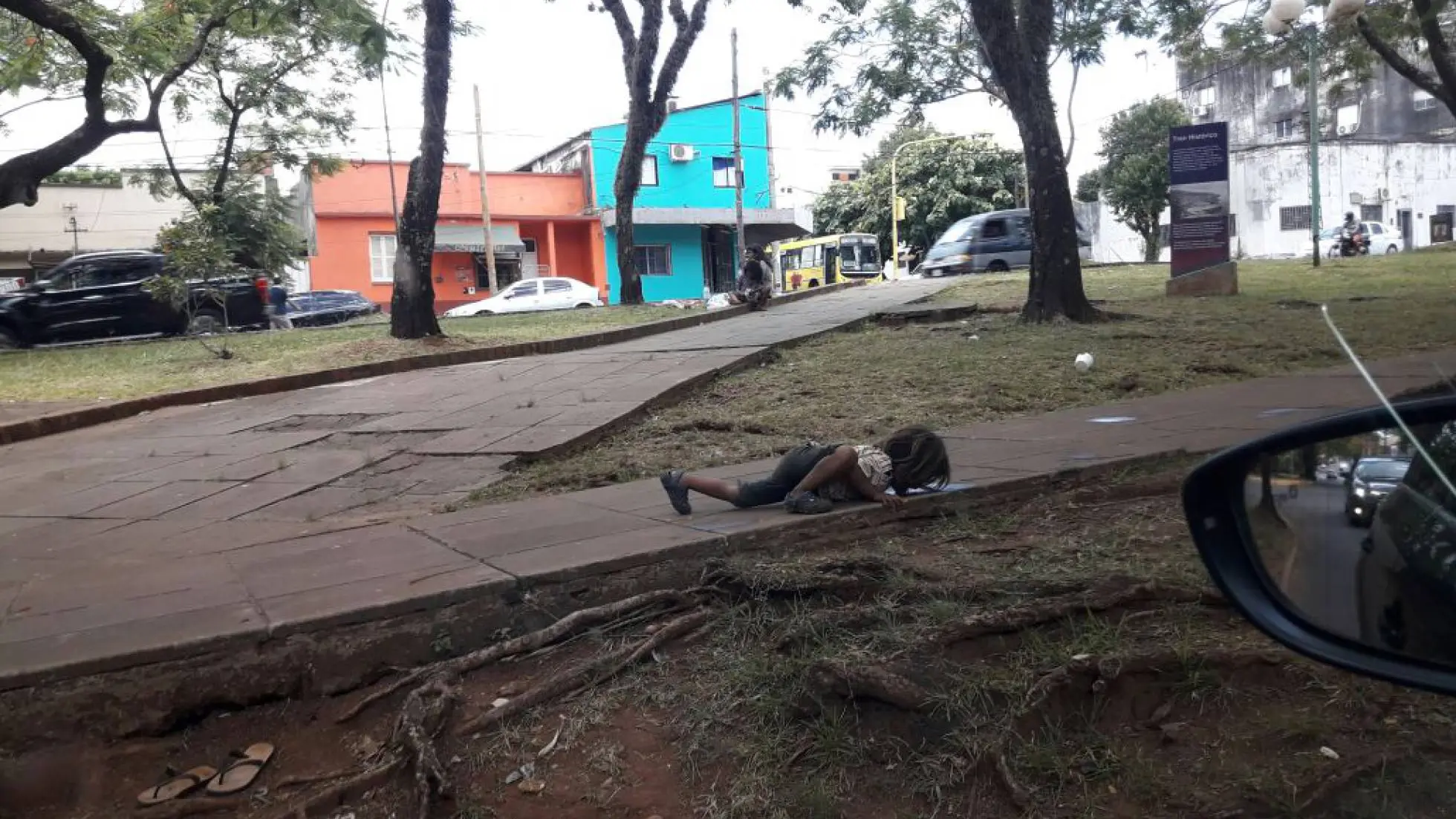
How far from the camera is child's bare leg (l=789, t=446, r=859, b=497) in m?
4.74

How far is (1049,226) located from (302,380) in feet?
27.1

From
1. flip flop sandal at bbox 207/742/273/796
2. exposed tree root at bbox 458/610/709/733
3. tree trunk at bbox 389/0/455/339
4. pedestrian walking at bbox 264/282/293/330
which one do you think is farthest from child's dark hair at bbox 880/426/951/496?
pedestrian walking at bbox 264/282/293/330

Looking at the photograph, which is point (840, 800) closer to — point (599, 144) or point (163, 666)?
point (163, 666)

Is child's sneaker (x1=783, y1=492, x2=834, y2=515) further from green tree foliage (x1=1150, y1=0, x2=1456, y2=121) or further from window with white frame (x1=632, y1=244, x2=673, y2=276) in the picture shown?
window with white frame (x1=632, y1=244, x2=673, y2=276)

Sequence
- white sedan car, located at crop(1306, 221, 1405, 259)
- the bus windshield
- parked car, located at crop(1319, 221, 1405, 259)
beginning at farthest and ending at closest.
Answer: the bus windshield, white sedan car, located at crop(1306, 221, 1405, 259), parked car, located at crop(1319, 221, 1405, 259)

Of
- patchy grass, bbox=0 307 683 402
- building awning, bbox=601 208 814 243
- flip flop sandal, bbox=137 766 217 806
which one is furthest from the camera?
building awning, bbox=601 208 814 243

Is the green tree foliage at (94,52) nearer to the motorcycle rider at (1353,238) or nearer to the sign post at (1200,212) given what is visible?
the sign post at (1200,212)

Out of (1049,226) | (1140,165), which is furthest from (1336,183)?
(1049,226)

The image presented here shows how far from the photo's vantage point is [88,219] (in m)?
36.2

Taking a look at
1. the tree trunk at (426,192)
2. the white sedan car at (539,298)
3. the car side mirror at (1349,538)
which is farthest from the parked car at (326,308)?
the car side mirror at (1349,538)

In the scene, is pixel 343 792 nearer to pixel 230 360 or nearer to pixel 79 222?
pixel 230 360

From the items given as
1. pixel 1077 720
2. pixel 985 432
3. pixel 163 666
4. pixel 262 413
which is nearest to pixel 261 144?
pixel 262 413

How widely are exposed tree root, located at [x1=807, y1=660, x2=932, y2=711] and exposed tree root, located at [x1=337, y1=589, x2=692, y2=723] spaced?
3.17 ft

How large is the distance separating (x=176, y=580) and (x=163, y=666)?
1066mm
